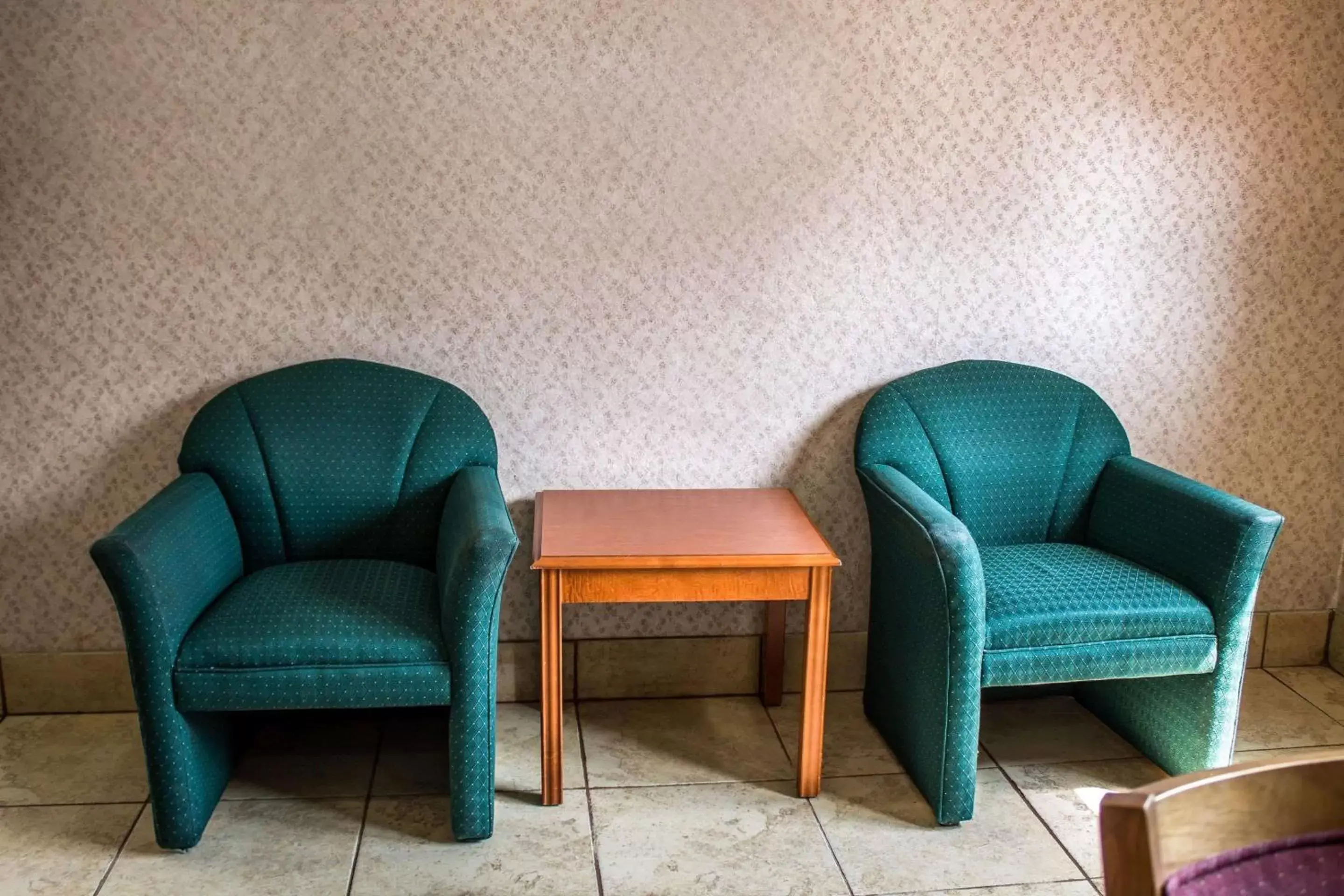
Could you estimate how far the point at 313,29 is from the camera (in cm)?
266

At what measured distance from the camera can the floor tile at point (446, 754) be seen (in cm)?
259

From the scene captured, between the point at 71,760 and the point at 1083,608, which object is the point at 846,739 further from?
the point at 71,760

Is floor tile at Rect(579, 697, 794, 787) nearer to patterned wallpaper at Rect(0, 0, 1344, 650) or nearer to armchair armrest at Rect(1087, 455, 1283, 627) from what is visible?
patterned wallpaper at Rect(0, 0, 1344, 650)

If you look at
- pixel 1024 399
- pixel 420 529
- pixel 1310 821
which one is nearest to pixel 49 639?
pixel 420 529

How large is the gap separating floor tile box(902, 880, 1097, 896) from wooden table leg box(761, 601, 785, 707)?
0.85 metres

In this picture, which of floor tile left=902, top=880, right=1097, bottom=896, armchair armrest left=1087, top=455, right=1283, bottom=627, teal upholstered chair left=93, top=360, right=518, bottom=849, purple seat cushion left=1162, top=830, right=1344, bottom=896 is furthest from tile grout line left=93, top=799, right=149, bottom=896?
armchair armrest left=1087, top=455, right=1283, bottom=627

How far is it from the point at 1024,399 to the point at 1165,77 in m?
0.91

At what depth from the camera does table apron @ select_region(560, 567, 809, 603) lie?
2379 millimetres

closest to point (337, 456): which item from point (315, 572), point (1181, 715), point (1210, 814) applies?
point (315, 572)

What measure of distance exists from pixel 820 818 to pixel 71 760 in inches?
68.0

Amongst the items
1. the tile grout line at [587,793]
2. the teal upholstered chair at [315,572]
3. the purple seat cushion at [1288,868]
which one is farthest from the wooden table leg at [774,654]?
the purple seat cushion at [1288,868]

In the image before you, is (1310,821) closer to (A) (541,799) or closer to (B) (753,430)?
(A) (541,799)

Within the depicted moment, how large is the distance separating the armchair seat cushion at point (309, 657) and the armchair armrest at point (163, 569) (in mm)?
50

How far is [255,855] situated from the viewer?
90.4 inches
